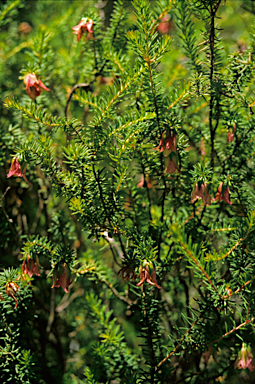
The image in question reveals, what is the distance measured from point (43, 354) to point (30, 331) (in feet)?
0.24

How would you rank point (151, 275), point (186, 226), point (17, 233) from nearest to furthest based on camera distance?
1. point (151, 275)
2. point (186, 226)
3. point (17, 233)

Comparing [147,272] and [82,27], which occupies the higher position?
[82,27]

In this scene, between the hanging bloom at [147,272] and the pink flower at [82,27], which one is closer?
the hanging bloom at [147,272]

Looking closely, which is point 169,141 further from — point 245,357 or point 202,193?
point 245,357

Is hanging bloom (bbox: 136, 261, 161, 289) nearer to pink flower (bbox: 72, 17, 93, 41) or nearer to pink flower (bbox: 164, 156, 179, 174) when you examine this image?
pink flower (bbox: 164, 156, 179, 174)

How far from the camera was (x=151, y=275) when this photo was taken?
44 centimetres

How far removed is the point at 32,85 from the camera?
1.78 feet

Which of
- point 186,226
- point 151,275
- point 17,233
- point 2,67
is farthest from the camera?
point 2,67

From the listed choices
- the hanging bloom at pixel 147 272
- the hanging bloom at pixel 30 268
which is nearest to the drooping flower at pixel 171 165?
the hanging bloom at pixel 147 272

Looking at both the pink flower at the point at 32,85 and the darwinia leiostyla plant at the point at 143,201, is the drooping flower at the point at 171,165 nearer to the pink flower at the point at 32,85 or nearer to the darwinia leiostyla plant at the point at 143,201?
the darwinia leiostyla plant at the point at 143,201

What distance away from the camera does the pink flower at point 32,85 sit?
0.54 m

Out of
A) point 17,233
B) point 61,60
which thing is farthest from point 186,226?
point 61,60

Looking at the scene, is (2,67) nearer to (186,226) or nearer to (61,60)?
(61,60)

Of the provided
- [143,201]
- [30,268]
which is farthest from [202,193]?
[30,268]
